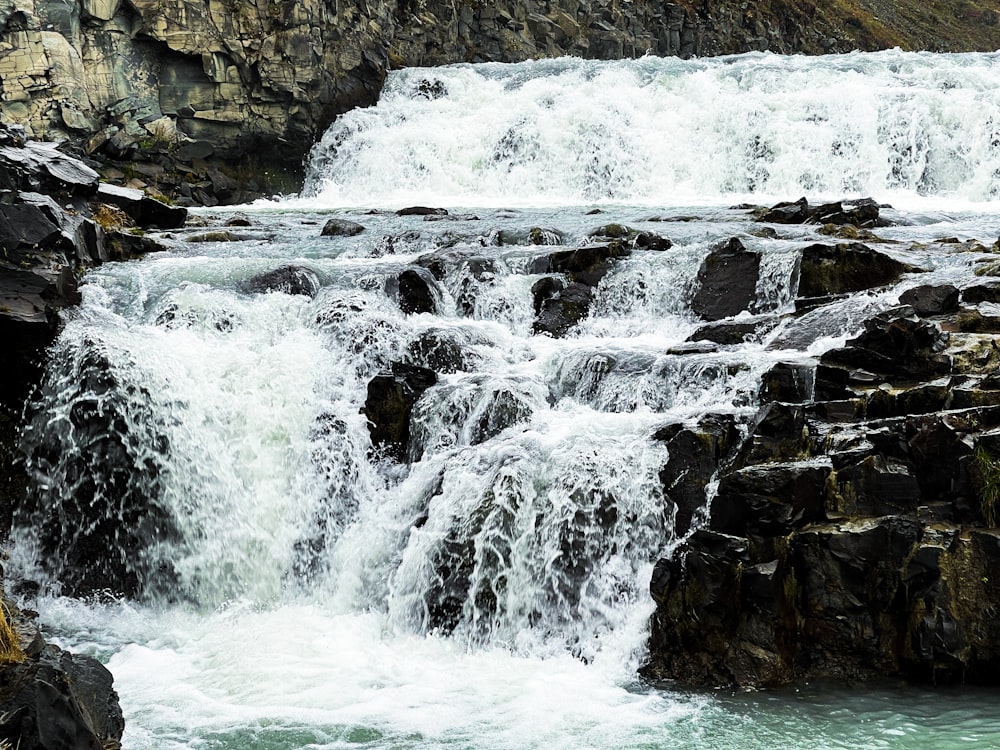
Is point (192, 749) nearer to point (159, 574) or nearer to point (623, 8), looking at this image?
point (159, 574)

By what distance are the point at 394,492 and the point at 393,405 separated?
116 cm

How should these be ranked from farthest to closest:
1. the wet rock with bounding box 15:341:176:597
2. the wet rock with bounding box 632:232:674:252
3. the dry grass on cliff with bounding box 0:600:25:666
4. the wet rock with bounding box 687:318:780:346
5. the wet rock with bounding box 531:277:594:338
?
the wet rock with bounding box 632:232:674:252 < the wet rock with bounding box 531:277:594:338 < the wet rock with bounding box 687:318:780:346 < the wet rock with bounding box 15:341:176:597 < the dry grass on cliff with bounding box 0:600:25:666

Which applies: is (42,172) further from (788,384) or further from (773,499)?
(773,499)

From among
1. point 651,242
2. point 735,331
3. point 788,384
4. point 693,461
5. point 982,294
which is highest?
point 651,242

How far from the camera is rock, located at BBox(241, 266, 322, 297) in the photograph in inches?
571

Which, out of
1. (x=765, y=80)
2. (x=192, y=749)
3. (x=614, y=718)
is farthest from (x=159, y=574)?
(x=765, y=80)

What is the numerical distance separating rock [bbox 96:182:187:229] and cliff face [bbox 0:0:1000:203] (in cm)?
792

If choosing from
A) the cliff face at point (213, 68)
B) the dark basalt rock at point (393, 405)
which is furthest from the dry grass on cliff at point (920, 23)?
the dark basalt rock at point (393, 405)

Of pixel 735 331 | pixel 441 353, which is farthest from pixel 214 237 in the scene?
pixel 735 331

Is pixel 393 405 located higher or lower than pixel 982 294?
lower

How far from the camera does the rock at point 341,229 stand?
1917 cm

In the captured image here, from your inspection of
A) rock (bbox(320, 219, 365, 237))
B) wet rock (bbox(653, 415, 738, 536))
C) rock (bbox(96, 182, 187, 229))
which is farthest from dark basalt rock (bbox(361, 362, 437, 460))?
rock (bbox(96, 182, 187, 229))

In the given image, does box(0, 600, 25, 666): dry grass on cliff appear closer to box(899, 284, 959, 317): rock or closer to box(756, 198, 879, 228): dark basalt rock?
box(899, 284, 959, 317): rock

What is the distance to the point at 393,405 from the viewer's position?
1206 centimetres
